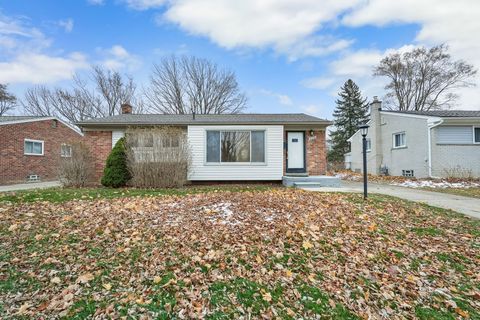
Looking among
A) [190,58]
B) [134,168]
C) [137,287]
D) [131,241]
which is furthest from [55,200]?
[190,58]

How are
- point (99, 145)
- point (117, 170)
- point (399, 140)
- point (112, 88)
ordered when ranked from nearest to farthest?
point (117, 170)
point (99, 145)
point (399, 140)
point (112, 88)

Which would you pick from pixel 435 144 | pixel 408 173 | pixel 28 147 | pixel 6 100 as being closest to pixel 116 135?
pixel 28 147

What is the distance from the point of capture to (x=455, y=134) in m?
14.2

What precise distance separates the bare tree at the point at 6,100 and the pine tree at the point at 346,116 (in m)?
37.2

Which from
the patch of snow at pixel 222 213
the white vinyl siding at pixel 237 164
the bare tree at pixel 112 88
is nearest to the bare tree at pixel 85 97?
the bare tree at pixel 112 88

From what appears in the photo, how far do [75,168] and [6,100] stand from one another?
25207mm

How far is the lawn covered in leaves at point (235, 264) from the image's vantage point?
2646 mm

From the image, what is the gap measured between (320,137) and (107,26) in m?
12.2

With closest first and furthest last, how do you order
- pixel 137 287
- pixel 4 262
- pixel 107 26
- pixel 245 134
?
1. pixel 137 287
2. pixel 4 262
3. pixel 245 134
4. pixel 107 26

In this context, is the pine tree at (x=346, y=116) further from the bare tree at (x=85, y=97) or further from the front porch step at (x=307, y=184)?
the bare tree at (x=85, y=97)

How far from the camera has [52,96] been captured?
25.9m

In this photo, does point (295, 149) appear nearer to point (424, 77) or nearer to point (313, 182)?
point (313, 182)

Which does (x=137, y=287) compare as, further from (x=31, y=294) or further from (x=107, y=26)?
(x=107, y=26)

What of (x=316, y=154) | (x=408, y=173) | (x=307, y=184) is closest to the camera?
(x=307, y=184)
